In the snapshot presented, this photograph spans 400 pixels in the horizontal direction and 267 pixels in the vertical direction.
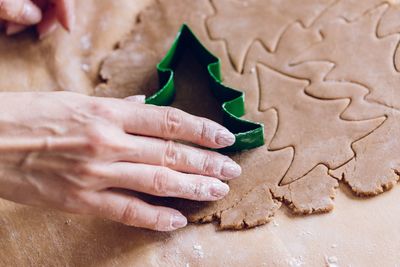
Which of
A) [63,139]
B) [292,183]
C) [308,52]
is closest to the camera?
[63,139]

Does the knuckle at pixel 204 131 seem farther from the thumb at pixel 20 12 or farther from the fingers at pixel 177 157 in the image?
the thumb at pixel 20 12

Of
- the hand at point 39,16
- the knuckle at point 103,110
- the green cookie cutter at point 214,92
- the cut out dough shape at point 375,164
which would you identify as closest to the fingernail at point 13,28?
the hand at point 39,16

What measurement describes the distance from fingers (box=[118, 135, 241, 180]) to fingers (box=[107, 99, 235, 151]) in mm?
21

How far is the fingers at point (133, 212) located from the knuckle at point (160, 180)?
0.05 meters

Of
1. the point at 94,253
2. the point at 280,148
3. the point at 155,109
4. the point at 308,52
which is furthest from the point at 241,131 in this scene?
the point at 94,253

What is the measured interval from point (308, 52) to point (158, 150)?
0.56 m

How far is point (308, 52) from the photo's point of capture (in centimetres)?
152

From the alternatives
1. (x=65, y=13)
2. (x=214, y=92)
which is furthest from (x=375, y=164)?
(x=65, y=13)

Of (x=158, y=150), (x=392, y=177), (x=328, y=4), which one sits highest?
(x=328, y=4)

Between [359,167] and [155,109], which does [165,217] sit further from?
[359,167]

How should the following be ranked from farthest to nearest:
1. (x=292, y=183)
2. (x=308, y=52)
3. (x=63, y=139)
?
1. (x=308, y=52)
2. (x=292, y=183)
3. (x=63, y=139)

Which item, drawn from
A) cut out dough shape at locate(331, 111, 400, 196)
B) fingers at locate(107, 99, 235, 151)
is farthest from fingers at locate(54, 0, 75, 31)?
cut out dough shape at locate(331, 111, 400, 196)

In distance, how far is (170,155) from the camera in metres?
1.24

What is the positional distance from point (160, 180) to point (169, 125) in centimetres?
13
